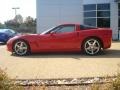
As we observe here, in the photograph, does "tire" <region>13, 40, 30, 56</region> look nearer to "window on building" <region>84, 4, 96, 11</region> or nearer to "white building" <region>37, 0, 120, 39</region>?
"white building" <region>37, 0, 120, 39</region>

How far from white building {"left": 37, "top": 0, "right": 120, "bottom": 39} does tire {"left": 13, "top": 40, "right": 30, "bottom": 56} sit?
63.6 feet

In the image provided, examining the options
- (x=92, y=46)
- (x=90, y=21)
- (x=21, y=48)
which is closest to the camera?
(x=92, y=46)

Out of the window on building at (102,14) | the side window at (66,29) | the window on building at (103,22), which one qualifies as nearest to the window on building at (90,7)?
the window on building at (102,14)

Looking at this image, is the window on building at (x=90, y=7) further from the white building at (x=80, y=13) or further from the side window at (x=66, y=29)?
the side window at (x=66, y=29)

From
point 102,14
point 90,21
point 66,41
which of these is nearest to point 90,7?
point 90,21

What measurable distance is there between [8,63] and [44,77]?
311 cm

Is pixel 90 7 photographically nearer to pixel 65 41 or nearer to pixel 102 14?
pixel 102 14

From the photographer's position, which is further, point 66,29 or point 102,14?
point 102,14

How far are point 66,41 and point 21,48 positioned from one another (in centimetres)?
186

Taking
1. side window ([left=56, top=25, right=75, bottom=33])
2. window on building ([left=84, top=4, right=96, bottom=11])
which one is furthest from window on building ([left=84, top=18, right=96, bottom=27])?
side window ([left=56, top=25, right=75, bottom=33])

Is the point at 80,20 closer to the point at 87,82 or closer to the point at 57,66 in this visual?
the point at 57,66

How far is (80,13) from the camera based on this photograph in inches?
1441

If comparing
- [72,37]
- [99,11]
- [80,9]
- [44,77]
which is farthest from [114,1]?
[44,77]

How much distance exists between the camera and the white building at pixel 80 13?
3406 centimetres
